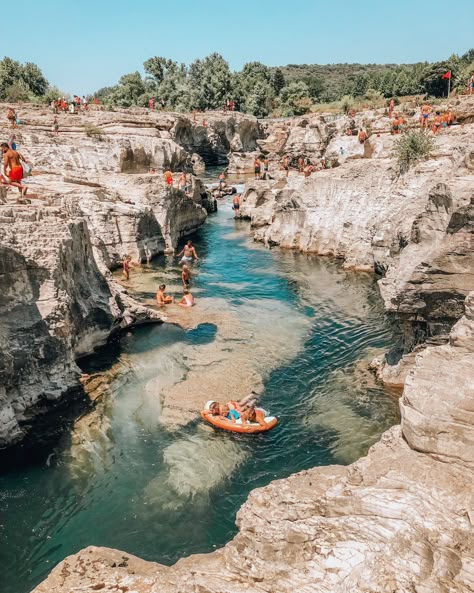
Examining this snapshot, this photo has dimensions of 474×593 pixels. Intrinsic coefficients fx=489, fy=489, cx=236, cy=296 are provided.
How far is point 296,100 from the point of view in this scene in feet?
269

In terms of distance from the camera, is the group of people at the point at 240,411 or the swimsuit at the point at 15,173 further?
the swimsuit at the point at 15,173

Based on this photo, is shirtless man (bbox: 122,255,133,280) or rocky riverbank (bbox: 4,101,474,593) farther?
shirtless man (bbox: 122,255,133,280)

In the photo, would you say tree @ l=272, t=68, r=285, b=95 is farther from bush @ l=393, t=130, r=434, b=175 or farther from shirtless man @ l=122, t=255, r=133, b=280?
shirtless man @ l=122, t=255, r=133, b=280

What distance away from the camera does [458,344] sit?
7.50m

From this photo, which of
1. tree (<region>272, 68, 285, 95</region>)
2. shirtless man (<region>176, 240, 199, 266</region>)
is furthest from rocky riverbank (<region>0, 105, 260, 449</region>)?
tree (<region>272, 68, 285, 95</region>)

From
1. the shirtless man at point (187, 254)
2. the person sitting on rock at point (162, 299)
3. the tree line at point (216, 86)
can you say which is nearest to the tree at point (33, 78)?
the tree line at point (216, 86)

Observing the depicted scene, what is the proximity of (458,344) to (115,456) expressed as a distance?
779 centimetres

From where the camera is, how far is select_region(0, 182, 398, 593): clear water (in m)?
9.21

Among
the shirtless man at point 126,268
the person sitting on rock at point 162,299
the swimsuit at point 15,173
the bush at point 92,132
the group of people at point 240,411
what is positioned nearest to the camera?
the group of people at point 240,411

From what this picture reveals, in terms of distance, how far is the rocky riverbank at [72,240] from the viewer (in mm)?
11828

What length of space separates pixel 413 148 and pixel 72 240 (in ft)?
53.2

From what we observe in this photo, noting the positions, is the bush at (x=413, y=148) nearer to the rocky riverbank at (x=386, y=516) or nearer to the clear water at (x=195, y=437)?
the clear water at (x=195, y=437)

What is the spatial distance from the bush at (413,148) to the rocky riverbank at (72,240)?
496 inches

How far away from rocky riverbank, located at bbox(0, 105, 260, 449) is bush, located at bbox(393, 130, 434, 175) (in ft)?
41.3
